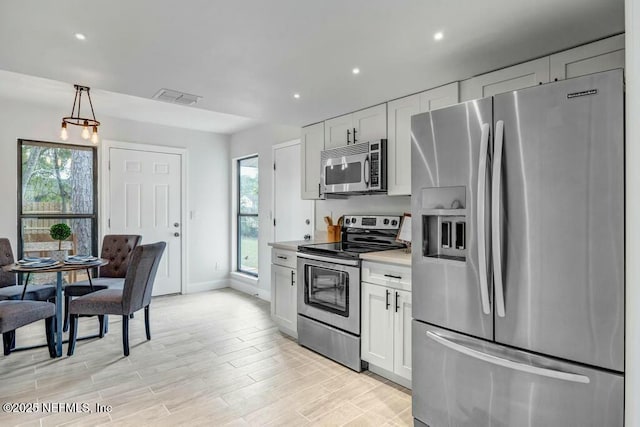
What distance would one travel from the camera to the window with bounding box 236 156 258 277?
5.36 metres

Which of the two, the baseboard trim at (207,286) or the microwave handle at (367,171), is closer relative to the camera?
the microwave handle at (367,171)

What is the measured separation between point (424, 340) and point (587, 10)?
1.82 meters

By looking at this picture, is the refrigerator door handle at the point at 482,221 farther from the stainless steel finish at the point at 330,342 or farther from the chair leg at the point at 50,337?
the chair leg at the point at 50,337

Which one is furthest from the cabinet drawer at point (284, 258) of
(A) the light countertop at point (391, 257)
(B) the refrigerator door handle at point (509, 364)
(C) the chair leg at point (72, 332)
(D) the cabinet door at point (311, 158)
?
(C) the chair leg at point (72, 332)

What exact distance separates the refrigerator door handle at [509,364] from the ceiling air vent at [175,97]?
2544 millimetres

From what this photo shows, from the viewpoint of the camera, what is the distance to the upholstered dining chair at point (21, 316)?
252 cm

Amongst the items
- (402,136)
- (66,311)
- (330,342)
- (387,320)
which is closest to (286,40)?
(402,136)

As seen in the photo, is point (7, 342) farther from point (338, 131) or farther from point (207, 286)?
point (338, 131)

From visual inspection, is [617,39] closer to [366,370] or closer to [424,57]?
[424,57]

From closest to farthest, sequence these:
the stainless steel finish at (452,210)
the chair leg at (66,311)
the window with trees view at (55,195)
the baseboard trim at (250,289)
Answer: the stainless steel finish at (452,210) < the chair leg at (66,311) < the window with trees view at (55,195) < the baseboard trim at (250,289)

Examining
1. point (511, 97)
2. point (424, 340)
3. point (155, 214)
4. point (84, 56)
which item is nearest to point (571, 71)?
point (511, 97)

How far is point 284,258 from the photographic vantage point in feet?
11.4

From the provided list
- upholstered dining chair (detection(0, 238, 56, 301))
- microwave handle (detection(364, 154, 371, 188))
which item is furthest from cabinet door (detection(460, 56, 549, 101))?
upholstered dining chair (detection(0, 238, 56, 301))

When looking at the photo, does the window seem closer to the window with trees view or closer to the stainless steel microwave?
the window with trees view
